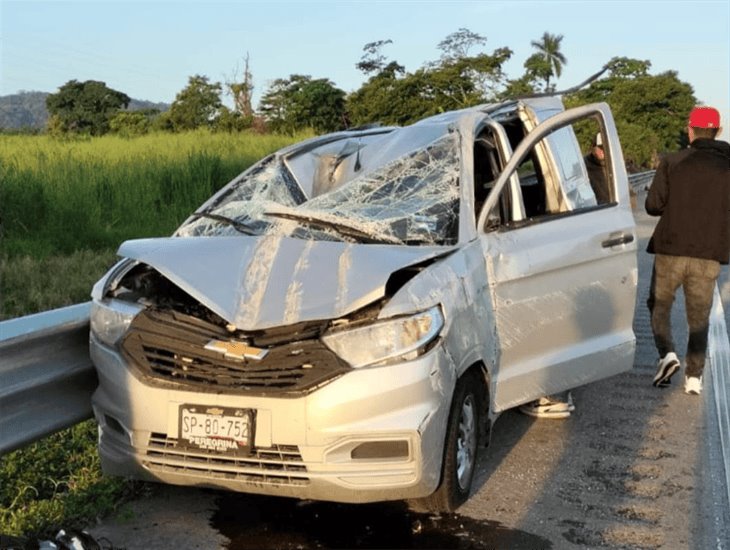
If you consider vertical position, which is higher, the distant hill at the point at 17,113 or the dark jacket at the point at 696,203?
the distant hill at the point at 17,113

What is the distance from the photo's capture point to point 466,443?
165 inches

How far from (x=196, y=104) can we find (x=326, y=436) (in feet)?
122

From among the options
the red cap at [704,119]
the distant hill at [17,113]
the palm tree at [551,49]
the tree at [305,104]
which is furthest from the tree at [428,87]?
the palm tree at [551,49]

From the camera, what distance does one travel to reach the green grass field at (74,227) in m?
4.20

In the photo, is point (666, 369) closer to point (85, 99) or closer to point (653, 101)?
point (85, 99)

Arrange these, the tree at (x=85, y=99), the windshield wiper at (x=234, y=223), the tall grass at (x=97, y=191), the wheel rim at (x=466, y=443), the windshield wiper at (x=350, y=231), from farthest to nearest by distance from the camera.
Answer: the tree at (x=85, y=99) → the tall grass at (x=97, y=191) → the windshield wiper at (x=234, y=223) → the windshield wiper at (x=350, y=231) → the wheel rim at (x=466, y=443)

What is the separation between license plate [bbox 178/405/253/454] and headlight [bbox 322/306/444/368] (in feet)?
1.46

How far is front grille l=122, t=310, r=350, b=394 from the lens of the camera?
365cm

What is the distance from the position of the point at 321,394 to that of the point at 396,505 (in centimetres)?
89

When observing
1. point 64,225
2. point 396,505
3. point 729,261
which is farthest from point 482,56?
point 396,505

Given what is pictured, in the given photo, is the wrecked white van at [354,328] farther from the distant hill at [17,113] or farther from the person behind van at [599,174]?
the distant hill at [17,113]

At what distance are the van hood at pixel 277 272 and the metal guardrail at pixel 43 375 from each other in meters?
0.45

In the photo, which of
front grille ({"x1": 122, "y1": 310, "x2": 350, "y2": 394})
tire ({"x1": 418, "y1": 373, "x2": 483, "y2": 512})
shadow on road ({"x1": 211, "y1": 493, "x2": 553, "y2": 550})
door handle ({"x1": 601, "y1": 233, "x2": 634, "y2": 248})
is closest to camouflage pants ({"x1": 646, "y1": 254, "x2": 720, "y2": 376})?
door handle ({"x1": 601, "y1": 233, "x2": 634, "y2": 248})

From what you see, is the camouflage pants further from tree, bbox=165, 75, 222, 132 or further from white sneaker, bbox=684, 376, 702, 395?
tree, bbox=165, 75, 222, 132
